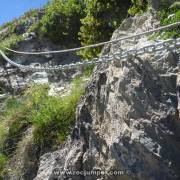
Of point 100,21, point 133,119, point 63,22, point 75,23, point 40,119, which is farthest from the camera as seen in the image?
point 63,22

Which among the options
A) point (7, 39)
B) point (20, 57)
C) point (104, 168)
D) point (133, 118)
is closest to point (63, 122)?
point (104, 168)

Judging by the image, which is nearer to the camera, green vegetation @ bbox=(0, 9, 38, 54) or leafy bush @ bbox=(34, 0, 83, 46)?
leafy bush @ bbox=(34, 0, 83, 46)

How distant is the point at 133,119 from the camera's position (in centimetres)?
700

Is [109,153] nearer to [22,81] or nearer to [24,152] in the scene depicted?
[24,152]

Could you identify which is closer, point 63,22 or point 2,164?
point 2,164

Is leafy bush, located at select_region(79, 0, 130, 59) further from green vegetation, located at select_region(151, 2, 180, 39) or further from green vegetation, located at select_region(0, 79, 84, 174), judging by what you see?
green vegetation, located at select_region(151, 2, 180, 39)

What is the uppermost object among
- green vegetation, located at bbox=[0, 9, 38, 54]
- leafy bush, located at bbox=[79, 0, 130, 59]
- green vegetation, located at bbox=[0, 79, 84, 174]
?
green vegetation, located at bbox=[0, 9, 38, 54]

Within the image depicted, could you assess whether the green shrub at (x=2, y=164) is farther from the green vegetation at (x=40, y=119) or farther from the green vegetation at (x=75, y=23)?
the green vegetation at (x=75, y=23)

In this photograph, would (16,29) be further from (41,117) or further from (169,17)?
(169,17)

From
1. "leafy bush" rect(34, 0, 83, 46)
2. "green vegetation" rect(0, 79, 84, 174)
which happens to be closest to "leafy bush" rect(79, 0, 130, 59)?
"green vegetation" rect(0, 79, 84, 174)

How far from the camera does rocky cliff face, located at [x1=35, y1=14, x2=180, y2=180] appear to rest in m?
6.55

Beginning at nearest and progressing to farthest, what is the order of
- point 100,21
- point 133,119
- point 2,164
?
1. point 133,119
2. point 2,164
3. point 100,21

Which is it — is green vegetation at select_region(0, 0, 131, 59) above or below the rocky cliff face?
above

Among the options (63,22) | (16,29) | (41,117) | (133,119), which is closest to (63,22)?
(63,22)
